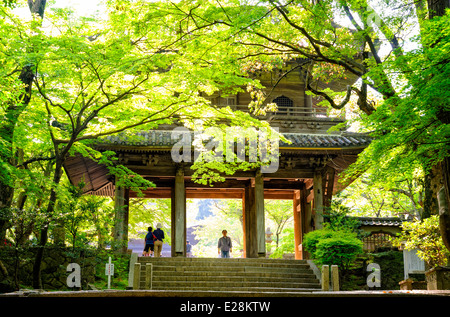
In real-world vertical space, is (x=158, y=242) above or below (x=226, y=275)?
above

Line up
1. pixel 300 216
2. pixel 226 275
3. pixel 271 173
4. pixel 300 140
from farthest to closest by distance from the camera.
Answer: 1. pixel 300 216
2. pixel 271 173
3. pixel 300 140
4. pixel 226 275

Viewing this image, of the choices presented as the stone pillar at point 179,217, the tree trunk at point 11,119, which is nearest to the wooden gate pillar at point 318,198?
the stone pillar at point 179,217

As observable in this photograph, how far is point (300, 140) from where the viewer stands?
17203 mm

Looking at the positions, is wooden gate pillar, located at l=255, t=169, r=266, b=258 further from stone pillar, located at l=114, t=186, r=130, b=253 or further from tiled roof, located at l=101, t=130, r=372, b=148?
stone pillar, located at l=114, t=186, r=130, b=253

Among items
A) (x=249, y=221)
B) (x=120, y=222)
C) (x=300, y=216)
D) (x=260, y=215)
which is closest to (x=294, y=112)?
(x=300, y=216)

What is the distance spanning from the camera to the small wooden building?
16.7 meters

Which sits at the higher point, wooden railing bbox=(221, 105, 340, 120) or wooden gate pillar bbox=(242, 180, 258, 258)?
wooden railing bbox=(221, 105, 340, 120)

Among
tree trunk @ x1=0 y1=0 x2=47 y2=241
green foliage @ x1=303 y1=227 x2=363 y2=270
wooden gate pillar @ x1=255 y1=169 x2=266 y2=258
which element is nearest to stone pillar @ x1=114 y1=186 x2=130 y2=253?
tree trunk @ x1=0 y1=0 x2=47 y2=241

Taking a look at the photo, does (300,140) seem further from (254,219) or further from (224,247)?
(224,247)

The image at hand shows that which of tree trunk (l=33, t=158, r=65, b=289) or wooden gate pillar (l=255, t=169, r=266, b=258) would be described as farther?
wooden gate pillar (l=255, t=169, r=266, b=258)

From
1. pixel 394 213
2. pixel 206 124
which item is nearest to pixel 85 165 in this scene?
pixel 206 124
